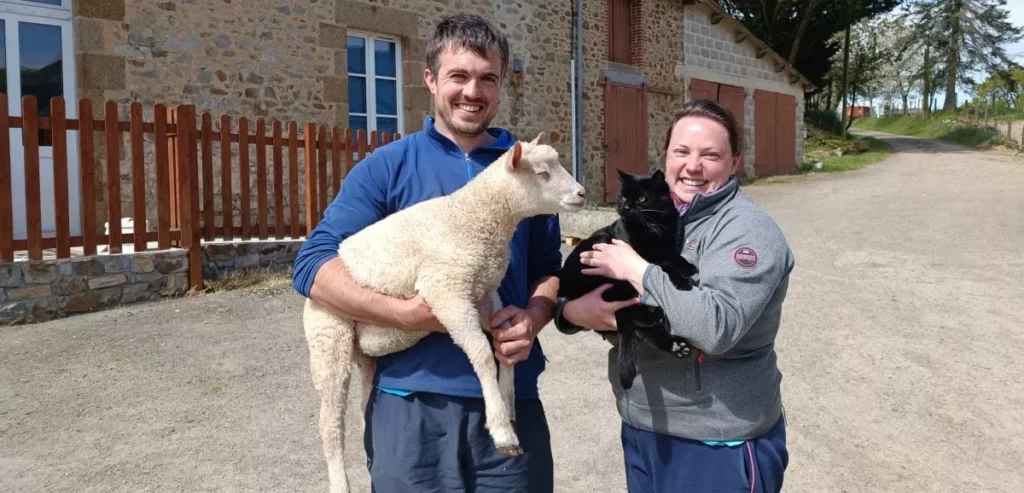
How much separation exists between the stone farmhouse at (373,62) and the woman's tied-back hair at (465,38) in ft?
22.6

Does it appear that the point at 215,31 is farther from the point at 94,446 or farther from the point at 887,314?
the point at 887,314

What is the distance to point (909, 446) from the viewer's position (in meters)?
4.16

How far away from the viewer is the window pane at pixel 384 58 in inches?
408


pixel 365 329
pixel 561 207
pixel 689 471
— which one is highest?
pixel 561 207

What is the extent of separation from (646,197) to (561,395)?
2958 millimetres

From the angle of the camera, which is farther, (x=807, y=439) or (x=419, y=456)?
(x=807, y=439)

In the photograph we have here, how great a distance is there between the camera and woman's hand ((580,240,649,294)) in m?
1.90

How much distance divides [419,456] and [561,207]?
82 centimetres

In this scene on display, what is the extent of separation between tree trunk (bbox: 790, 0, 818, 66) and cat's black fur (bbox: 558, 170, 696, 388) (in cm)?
2506

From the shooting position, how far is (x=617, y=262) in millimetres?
1979

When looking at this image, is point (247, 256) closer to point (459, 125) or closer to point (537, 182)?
point (459, 125)

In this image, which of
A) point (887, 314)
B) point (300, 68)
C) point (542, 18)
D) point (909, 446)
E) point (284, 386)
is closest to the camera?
point (909, 446)

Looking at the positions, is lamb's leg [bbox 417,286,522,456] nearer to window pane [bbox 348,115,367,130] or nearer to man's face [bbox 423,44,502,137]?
man's face [bbox 423,44,502,137]

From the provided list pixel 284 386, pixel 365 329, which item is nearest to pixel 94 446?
pixel 284 386
